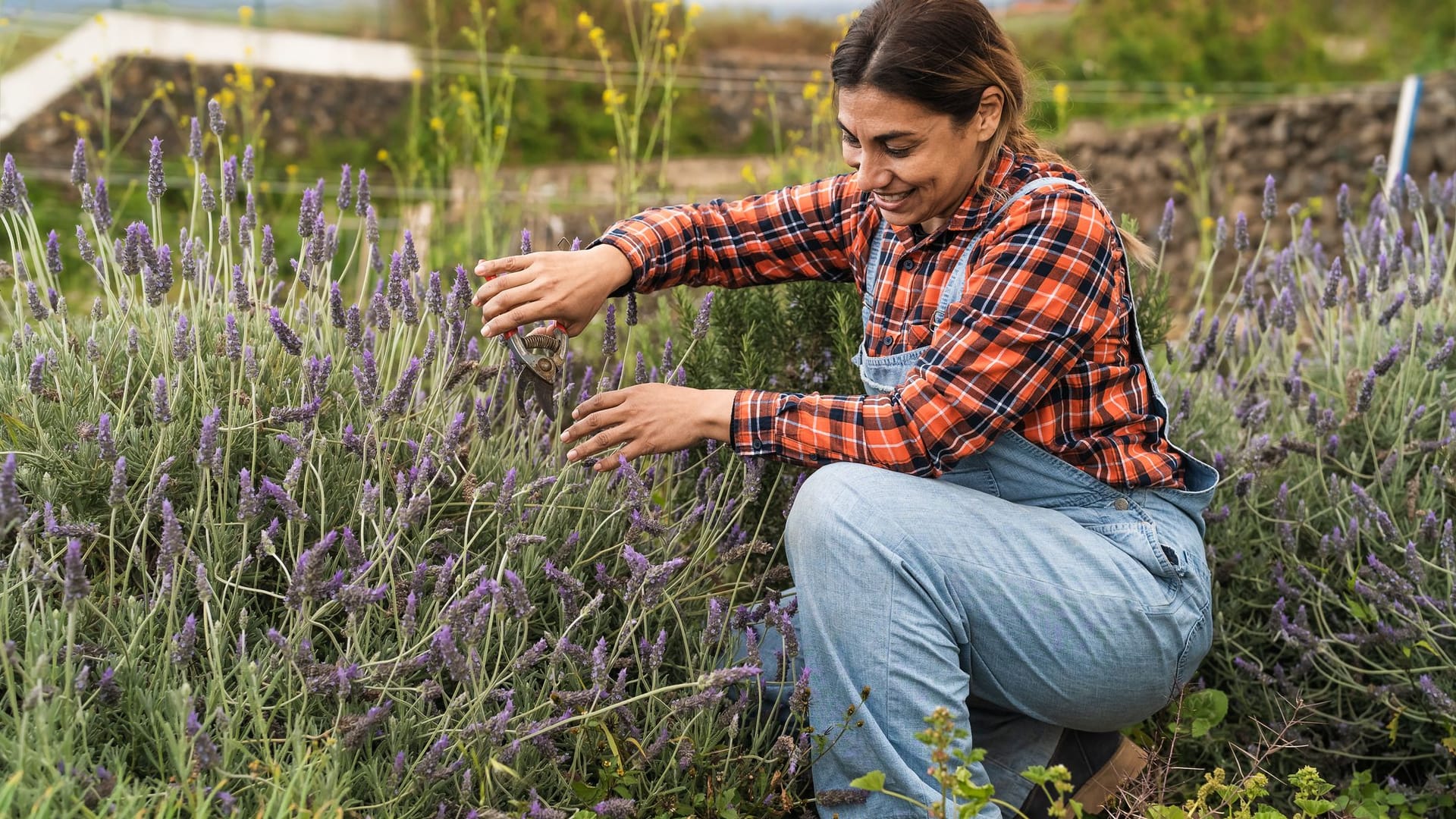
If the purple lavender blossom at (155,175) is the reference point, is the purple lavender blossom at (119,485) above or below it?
below

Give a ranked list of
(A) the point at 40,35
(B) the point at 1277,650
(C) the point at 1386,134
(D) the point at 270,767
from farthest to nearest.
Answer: (A) the point at 40,35, (C) the point at 1386,134, (B) the point at 1277,650, (D) the point at 270,767

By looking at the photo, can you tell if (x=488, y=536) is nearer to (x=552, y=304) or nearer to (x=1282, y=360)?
(x=552, y=304)

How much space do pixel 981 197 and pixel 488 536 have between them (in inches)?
39.9

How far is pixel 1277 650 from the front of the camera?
254 cm

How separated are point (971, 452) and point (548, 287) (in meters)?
0.75

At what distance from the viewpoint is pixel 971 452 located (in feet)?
6.24

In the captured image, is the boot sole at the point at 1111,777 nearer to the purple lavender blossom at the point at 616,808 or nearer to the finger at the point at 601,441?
the purple lavender blossom at the point at 616,808

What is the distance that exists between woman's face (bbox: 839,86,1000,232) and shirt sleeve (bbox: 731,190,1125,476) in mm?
114

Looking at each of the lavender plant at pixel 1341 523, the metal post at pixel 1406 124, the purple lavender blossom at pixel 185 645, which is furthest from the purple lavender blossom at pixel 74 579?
the metal post at pixel 1406 124

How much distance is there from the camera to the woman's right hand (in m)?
2.01

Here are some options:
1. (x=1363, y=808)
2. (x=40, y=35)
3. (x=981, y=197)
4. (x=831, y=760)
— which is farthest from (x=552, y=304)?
(x=40, y=35)

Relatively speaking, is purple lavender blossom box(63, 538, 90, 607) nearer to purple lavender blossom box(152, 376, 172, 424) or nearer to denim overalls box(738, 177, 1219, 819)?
purple lavender blossom box(152, 376, 172, 424)

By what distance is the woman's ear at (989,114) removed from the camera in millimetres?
1989

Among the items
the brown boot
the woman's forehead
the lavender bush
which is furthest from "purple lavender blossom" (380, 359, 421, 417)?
the brown boot
